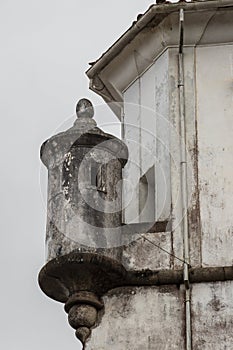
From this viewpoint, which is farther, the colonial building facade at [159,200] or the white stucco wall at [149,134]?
the white stucco wall at [149,134]

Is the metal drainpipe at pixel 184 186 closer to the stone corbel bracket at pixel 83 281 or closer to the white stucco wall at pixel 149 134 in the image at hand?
the white stucco wall at pixel 149 134

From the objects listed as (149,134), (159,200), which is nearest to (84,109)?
(149,134)

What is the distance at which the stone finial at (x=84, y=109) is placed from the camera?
1873cm

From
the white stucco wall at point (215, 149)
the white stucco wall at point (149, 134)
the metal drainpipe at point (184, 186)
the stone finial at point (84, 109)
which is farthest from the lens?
the stone finial at point (84, 109)

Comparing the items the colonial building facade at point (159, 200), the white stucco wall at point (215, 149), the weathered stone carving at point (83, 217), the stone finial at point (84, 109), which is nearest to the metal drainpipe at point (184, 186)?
the colonial building facade at point (159, 200)

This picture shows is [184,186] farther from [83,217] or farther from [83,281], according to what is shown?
[83,281]

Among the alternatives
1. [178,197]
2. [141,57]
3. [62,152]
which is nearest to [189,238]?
[178,197]

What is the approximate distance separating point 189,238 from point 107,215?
3.01 ft

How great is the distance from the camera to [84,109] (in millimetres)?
18766

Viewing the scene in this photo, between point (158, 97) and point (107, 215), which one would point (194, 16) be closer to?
point (158, 97)

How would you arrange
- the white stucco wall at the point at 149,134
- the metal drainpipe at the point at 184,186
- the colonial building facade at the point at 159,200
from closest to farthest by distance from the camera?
1. the metal drainpipe at the point at 184,186
2. the colonial building facade at the point at 159,200
3. the white stucco wall at the point at 149,134

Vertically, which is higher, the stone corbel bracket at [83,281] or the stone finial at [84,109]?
the stone finial at [84,109]

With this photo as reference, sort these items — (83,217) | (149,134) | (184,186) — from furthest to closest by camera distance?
1. (149,134)
2. (184,186)
3. (83,217)

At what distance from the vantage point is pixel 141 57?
19.9 meters
